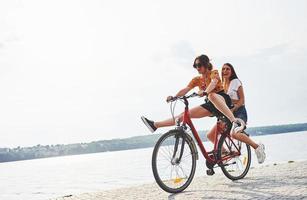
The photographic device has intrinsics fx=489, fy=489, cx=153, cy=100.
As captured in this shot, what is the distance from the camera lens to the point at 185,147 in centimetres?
742

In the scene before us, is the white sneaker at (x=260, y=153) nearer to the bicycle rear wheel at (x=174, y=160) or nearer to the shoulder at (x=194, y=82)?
the bicycle rear wheel at (x=174, y=160)

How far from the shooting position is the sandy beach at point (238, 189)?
657cm

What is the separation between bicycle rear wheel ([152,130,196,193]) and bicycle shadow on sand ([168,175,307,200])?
0.65 feet

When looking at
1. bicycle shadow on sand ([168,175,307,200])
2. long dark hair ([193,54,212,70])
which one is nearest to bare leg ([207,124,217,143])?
bicycle shadow on sand ([168,175,307,200])

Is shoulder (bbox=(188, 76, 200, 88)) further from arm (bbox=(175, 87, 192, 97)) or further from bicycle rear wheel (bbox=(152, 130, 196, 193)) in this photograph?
bicycle rear wheel (bbox=(152, 130, 196, 193))

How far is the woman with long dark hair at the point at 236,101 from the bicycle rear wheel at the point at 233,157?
239 millimetres

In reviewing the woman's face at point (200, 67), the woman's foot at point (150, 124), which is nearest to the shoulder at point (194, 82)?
the woman's face at point (200, 67)

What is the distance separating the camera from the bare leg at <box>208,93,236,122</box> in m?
7.52

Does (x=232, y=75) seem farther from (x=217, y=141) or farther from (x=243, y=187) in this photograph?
(x=243, y=187)

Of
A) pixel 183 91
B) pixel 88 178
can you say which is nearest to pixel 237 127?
pixel 183 91

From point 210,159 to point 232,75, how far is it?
5.45 feet

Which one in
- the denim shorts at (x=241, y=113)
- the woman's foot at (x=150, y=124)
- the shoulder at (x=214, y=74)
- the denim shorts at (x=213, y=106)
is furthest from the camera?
the denim shorts at (x=241, y=113)

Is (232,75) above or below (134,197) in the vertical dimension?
above

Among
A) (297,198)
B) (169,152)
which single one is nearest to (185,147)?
(169,152)
